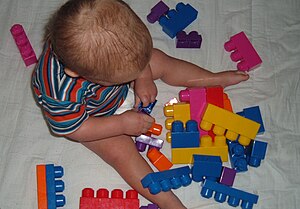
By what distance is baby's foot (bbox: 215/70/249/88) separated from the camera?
109 cm

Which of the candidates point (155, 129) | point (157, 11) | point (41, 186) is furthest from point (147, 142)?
point (157, 11)

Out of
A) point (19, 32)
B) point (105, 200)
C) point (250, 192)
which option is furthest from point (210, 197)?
point (19, 32)

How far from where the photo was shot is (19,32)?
115 centimetres

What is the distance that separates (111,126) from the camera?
0.95 m

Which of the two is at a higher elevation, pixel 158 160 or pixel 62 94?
pixel 62 94

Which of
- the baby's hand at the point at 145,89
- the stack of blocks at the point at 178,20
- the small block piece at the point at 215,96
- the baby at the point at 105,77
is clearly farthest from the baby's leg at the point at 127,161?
the stack of blocks at the point at 178,20

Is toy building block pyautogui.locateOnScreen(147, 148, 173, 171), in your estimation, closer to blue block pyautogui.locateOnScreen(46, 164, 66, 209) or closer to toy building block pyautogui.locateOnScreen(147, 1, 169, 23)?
blue block pyautogui.locateOnScreen(46, 164, 66, 209)

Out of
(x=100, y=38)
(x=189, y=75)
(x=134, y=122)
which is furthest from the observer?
(x=189, y=75)

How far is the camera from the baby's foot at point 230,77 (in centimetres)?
109

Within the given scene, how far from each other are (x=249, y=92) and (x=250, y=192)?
25 centimetres

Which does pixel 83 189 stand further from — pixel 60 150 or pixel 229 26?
pixel 229 26

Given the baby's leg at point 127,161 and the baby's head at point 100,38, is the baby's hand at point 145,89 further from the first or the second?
the baby's head at point 100,38

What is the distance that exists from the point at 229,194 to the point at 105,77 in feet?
1.35

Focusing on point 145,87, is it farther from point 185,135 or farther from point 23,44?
point 23,44
